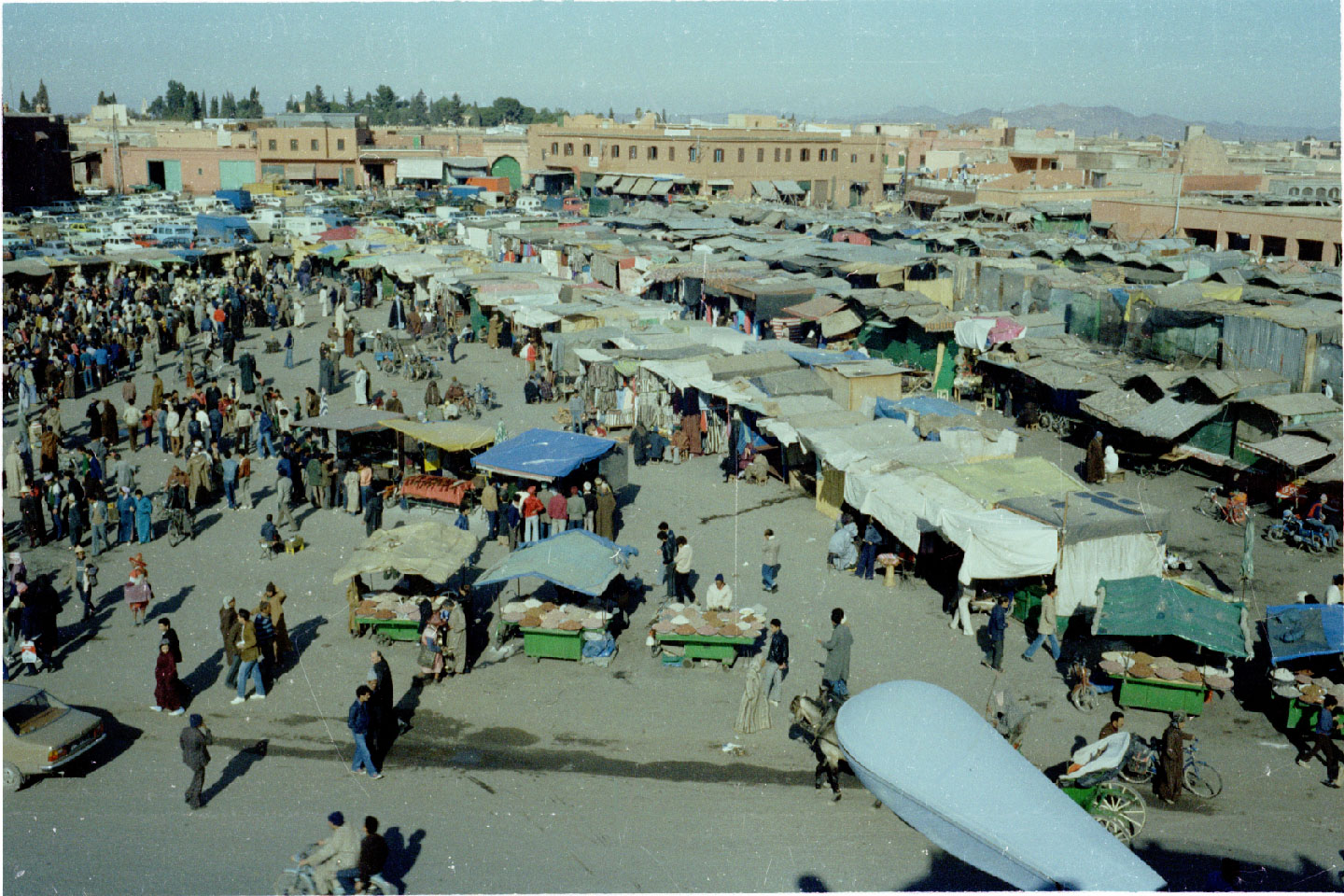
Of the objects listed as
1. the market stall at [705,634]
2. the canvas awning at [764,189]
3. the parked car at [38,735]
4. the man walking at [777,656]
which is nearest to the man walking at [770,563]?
the market stall at [705,634]

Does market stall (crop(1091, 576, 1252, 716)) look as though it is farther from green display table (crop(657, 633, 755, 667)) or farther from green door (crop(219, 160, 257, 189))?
green door (crop(219, 160, 257, 189))

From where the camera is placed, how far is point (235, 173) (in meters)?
67.8

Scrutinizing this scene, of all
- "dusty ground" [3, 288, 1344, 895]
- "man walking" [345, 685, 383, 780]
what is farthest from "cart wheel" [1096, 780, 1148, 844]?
"man walking" [345, 685, 383, 780]

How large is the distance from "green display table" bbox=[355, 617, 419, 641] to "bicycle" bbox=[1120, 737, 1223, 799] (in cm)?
666

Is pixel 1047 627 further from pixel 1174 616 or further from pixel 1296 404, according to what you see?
pixel 1296 404

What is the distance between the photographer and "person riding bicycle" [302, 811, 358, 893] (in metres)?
6.65

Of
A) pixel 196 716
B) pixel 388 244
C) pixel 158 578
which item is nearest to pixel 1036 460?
pixel 196 716

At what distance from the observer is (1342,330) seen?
57.7ft

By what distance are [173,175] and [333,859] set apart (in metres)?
70.2

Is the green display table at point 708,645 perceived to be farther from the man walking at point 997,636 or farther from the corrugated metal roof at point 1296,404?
the corrugated metal roof at point 1296,404

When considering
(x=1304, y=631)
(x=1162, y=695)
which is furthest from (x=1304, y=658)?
(x=1162, y=695)

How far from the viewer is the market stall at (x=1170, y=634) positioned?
31.4ft

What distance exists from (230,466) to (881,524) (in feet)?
28.9

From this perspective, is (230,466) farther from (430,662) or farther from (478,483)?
(430,662)
